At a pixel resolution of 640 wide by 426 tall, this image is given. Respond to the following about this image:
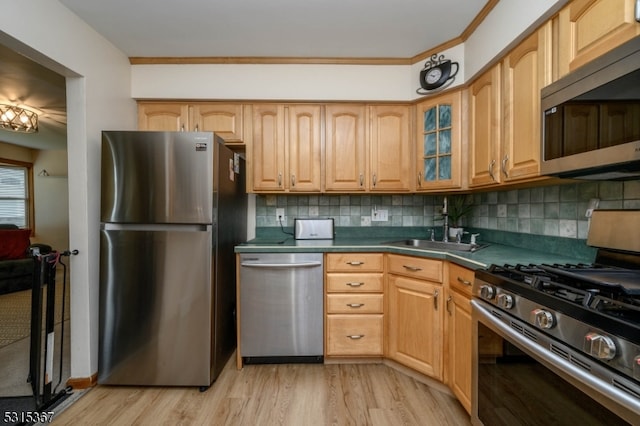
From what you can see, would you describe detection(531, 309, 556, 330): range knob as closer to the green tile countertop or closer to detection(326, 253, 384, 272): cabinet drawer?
the green tile countertop

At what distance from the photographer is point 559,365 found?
0.92 meters

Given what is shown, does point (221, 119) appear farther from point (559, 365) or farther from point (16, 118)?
point (16, 118)

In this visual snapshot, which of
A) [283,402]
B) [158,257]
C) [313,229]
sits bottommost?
[283,402]

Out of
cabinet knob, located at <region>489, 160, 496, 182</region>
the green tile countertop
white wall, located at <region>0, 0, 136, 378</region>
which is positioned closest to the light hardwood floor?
white wall, located at <region>0, 0, 136, 378</region>

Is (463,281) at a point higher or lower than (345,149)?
lower

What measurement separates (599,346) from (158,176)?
2092 mm

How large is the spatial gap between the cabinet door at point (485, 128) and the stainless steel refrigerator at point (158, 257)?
1.68 meters

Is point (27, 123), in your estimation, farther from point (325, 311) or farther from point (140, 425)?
point (325, 311)

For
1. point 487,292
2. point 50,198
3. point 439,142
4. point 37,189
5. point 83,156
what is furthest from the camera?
point 50,198

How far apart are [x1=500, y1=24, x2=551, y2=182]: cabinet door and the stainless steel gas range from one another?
0.40 metres

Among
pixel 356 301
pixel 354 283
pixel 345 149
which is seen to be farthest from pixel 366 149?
pixel 356 301

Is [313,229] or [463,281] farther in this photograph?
[313,229]

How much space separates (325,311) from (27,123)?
→ 396 centimetres

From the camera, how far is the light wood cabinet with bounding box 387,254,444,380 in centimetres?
183
